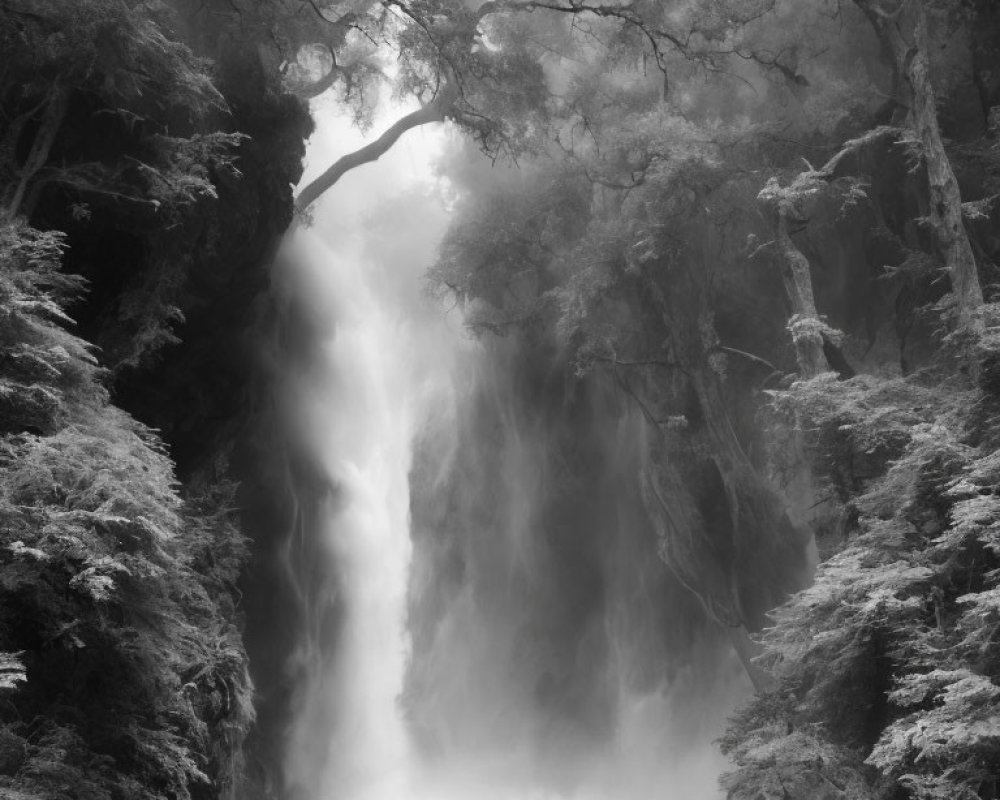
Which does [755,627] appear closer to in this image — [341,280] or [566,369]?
[566,369]

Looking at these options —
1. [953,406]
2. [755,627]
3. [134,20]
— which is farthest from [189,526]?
[755,627]

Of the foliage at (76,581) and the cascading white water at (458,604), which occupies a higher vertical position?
the cascading white water at (458,604)

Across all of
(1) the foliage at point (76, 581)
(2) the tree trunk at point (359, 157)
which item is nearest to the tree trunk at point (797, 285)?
(2) the tree trunk at point (359, 157)

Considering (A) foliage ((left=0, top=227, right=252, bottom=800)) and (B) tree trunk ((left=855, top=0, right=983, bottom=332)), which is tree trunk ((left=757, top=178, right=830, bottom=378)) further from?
(A) foliage ((left=0, top=227, right=252, bottom=800))

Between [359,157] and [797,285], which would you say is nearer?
[797,285]

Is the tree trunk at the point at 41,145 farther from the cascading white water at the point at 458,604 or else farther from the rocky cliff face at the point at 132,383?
the cascading white water at the point at 458,604

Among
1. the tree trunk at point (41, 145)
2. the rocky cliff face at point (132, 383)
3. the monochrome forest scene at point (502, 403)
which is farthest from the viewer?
the tree trunk at point (41, 145)

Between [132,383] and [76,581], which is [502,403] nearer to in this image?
[132,383]

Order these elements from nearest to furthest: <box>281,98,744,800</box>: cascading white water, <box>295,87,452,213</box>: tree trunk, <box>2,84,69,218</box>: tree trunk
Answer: <box>2,84,69,218</box>: tree trunk, <box>295,87,452,213</box>: tree trunk, <box>281,98,744,800</box>: cascading white water

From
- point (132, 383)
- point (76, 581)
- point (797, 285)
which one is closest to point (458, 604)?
point (132, 383)

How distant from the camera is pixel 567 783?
17.5 meters

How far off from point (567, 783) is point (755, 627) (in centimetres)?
640

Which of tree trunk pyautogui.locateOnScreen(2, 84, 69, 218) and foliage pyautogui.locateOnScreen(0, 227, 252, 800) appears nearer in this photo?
foliage pyautogui.locateOnScreen(0, 227, 252, 800)

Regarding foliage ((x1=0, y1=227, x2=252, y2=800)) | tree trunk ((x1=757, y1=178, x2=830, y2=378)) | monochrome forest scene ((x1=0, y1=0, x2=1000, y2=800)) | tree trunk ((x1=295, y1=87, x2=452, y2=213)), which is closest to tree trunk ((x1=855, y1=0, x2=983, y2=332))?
monochrome forest scene ((x1=0, y1=0, x2=1000, y2=800))
